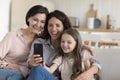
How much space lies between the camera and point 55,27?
73.2 inches

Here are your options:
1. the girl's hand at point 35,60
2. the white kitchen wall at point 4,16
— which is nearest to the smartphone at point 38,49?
the girl's hand at point 35,60

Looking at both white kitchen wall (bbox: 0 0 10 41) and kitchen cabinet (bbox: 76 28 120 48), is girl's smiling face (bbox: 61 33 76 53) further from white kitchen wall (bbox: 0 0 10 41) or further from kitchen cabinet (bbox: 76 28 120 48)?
white kitchen wall (bbox: 0 0 10 41)

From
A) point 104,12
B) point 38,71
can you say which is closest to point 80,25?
point 104,12

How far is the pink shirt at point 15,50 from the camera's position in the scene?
1.87 meters

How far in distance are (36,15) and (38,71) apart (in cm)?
49

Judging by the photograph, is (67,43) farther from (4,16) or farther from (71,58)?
(4,16)

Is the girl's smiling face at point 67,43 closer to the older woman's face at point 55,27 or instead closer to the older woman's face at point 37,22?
the older woman's face at point 55,27

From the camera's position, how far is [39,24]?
1.89 m

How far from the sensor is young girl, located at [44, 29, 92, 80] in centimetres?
182

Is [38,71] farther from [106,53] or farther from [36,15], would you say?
[106,53]

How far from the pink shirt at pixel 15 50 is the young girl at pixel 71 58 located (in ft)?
Answer: 0.81

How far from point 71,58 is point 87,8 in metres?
2.46

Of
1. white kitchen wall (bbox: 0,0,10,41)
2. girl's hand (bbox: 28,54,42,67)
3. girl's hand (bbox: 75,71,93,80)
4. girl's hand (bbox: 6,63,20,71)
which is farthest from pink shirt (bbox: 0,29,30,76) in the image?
white kitchen wall (bbox: 0,0,10,41)

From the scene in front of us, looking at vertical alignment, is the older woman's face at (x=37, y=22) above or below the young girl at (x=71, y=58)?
above
